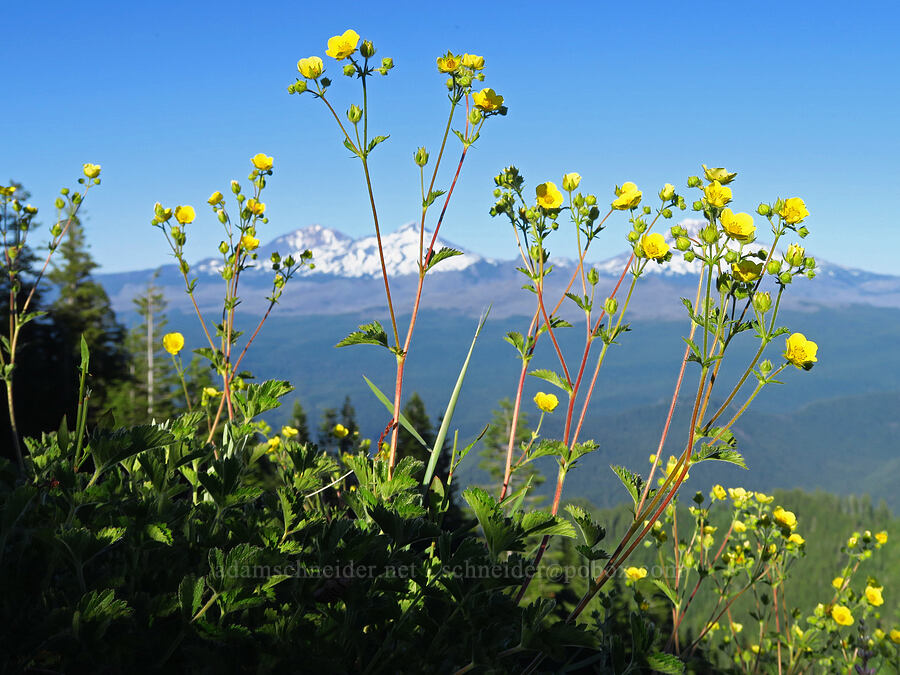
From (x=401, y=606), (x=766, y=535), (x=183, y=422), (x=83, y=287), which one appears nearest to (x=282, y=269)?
(x=183, y=422)

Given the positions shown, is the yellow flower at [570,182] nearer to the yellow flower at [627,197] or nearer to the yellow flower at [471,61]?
the yellow flower at [627,197]

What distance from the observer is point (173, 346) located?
2975 mm

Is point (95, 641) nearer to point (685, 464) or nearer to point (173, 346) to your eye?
point (685, 464)

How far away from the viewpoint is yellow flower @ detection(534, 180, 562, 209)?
2154 mm

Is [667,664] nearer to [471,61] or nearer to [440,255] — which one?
[440,255]

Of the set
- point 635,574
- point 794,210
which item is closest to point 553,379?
point 794,210

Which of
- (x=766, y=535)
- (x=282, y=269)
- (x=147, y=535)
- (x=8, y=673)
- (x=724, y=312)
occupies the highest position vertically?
(x=282, y=269)

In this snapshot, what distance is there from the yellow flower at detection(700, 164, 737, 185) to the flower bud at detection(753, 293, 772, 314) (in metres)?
0.40

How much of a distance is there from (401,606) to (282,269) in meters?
2.64

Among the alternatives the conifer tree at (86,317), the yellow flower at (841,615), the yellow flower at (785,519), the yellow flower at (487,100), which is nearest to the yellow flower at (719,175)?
the yellow flower at (487,100)

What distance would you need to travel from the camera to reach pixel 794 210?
1.80 m

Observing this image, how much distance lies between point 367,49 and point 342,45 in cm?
8

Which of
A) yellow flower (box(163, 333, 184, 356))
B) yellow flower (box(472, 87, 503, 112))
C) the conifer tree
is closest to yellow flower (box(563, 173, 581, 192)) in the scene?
yellow flower (box(472, 87, 503, 112))

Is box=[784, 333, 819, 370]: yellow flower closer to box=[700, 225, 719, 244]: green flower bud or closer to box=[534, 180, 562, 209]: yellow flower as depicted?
box=[700, 225, 719, 244]: green flower bud
